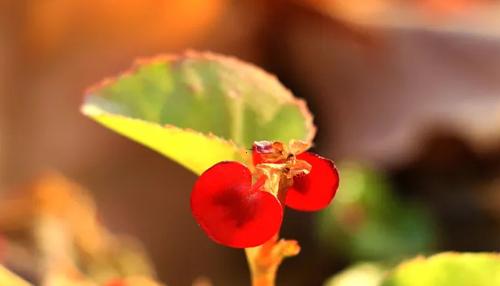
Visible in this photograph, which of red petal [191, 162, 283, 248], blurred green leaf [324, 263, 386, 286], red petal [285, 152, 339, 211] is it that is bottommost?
red petal [191, 162, 283, 248]

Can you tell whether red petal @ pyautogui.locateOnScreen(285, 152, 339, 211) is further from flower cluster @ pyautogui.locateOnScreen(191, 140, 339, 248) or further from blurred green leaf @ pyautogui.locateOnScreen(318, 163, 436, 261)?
blurred green leaf @ pyautogui.locateOnScreen(318, 163, 436, 261)

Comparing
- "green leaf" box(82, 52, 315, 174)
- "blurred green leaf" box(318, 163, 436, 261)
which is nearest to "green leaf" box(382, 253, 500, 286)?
"green leaf" box(82, 52, 315, 174)

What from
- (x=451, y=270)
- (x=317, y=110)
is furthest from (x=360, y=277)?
(x=317, y=110)

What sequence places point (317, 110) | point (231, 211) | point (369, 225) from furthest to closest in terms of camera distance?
point (317, 110)
point (369, 225)
point (231, 211)

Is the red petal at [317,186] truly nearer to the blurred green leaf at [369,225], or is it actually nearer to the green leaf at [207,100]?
the green leaf at [207,100]

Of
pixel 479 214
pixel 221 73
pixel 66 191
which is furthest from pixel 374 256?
pixel 221 73

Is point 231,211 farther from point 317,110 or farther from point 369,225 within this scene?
point 317,110

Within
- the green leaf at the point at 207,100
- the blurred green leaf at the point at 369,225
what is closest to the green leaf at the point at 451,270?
the green leaf at the point at 207,100

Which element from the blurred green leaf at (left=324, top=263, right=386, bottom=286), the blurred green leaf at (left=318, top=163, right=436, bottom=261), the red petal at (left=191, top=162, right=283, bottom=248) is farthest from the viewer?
the blurred green leaf at (left=318, top=163, right=436, bottom=261)
